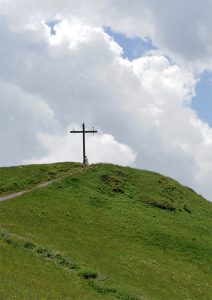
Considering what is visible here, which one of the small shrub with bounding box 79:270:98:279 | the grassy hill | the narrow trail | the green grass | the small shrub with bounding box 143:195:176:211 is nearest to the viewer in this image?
the grassy hill

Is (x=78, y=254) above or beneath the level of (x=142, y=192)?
beneath

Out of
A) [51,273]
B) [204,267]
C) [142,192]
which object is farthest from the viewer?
[142,192]

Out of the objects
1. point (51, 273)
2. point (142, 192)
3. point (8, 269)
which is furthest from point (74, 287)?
point (142, 192)

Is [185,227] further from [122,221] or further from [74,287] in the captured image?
[74,287]

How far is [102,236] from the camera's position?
5019 cm

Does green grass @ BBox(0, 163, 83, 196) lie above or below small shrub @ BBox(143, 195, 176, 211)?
above

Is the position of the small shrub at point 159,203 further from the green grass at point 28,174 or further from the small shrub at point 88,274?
the small shrub at point 88,274

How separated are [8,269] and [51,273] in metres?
3.67

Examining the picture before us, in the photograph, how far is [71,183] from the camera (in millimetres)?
63188

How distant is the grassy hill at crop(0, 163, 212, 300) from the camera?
33688 mm

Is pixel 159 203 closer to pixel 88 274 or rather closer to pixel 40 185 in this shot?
pixel 40 185

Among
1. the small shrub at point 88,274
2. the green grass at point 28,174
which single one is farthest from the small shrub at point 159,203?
the small shrub at point 88,274

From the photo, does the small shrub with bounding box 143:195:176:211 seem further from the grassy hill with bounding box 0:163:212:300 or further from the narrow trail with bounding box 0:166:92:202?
the narrow trail with bounding box 0:166:92:202

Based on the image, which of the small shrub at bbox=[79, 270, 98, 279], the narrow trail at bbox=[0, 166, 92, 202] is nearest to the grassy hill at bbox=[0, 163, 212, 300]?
the small shrub at bbox=[79, 270, 98, 279]
